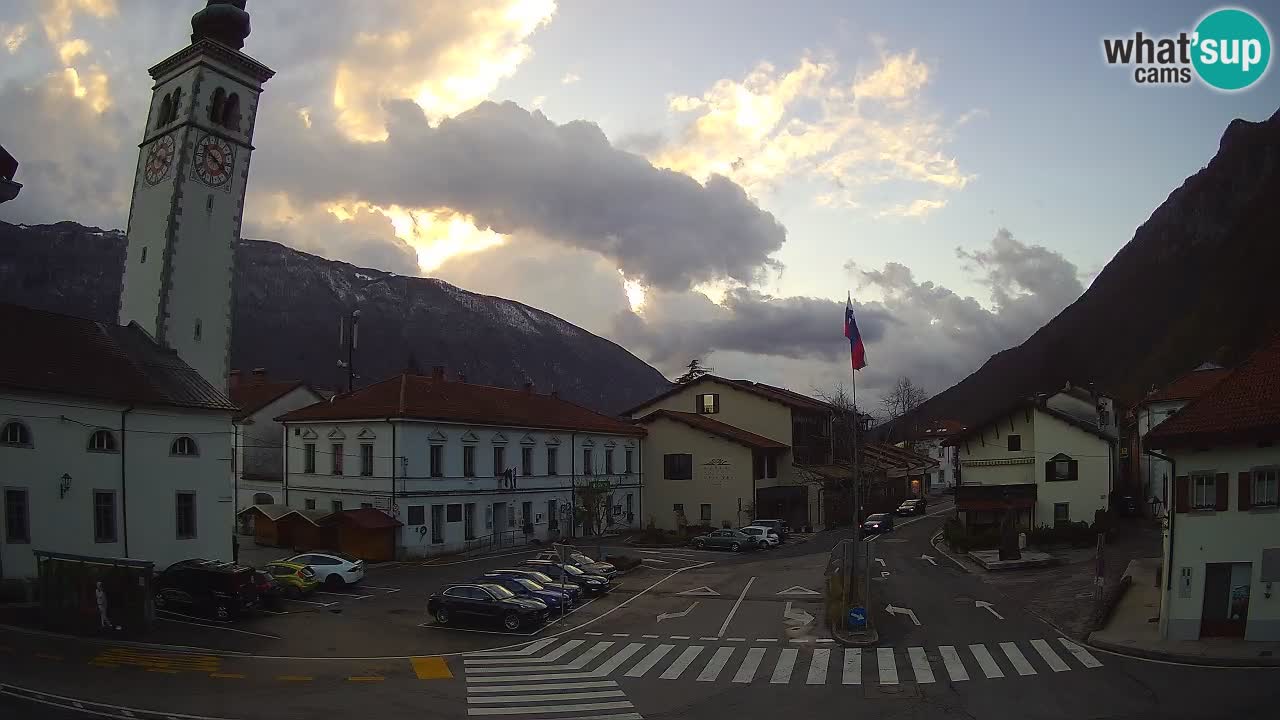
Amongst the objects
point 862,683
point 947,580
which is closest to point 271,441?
point 947,580

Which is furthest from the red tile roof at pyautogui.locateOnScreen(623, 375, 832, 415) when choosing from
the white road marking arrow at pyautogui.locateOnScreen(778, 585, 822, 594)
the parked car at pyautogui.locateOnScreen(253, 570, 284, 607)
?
the parked car at pyautogui.locateOnScreen(253, 570, 284, 607)

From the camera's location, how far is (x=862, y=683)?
69.5 feet

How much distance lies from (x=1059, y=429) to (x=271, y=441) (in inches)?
2080

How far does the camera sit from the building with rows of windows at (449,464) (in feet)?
159

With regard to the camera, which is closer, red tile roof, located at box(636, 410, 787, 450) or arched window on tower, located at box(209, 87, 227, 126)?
arched window on tower, located at box(209, 87, 227, 126)

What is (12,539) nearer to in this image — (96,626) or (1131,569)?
(96,626)

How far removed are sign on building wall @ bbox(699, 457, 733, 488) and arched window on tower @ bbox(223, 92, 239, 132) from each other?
38.4m

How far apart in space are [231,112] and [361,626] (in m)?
29.6

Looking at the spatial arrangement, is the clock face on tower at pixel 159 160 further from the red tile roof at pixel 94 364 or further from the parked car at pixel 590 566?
the parked car at pixel 590 566

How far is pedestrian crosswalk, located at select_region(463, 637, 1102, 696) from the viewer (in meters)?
21.5

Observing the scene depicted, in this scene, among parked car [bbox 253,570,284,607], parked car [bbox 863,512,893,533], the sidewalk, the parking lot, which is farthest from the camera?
parked car [bbox 863,512,893,533]

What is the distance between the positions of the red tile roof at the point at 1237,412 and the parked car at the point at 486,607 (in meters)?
20.1

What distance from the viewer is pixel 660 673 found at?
898 inches

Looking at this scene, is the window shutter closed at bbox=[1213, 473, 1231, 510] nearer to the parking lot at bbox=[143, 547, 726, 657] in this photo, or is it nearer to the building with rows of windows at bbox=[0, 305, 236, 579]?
the parking lot at bbox=[143, 547, 726, 657]
